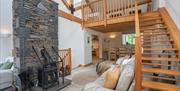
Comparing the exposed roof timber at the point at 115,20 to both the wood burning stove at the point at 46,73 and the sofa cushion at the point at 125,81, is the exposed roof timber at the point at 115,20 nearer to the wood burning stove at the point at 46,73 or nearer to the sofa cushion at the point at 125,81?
the wood burning stove at the point at 46,73

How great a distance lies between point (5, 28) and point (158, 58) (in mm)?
5124

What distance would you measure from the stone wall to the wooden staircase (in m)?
2.89

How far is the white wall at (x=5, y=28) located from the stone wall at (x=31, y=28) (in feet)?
5.71

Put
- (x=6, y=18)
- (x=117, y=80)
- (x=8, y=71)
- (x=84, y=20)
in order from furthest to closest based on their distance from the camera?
(x=84, y=20), (x=6, y=18), (x=8, y=71), (x=117, y=80)

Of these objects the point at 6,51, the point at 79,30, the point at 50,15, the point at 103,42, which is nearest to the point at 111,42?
A: the point at 103,42

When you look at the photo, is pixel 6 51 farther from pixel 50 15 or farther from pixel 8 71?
pixel 50 15

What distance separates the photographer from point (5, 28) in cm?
442

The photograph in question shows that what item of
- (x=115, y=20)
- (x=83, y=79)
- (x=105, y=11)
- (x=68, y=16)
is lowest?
(x=83, y=79)

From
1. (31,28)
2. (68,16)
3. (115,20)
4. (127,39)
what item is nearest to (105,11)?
(115,20)

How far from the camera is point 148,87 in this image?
74.0 inches

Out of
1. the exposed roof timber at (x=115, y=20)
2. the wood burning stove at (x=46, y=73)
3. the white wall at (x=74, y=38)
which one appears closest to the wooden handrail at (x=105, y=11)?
the exposed roof timber at (x=115, y=20)

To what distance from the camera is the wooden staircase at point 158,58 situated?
6.49 feet

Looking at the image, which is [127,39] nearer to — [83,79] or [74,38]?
[74,38]

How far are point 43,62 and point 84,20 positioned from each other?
3.78 meters
